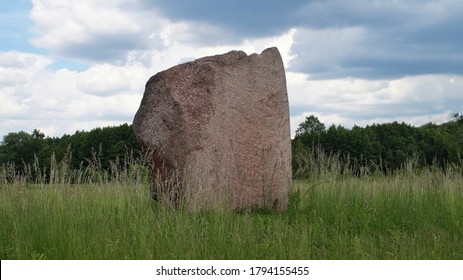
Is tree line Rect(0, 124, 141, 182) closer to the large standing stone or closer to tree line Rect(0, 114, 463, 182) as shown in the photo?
tree line Rect(0, 114, 463, 182)

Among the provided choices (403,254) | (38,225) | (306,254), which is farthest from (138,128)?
(403,254)

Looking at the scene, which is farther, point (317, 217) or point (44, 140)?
point (44, 140)

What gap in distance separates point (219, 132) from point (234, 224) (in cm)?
218

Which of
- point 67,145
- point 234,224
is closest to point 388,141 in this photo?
point 67,145

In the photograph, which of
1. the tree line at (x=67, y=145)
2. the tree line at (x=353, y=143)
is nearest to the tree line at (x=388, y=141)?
the tree line at (x=353, y=143)

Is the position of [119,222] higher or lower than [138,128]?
lower

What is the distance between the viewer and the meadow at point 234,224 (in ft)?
21.3

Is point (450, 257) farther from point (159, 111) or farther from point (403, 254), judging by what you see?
point (159, 111)

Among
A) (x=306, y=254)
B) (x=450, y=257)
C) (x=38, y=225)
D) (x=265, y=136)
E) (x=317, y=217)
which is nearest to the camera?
(x=306, y=254)

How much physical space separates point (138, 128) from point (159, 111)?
0.50m

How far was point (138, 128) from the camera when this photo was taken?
30.3ft

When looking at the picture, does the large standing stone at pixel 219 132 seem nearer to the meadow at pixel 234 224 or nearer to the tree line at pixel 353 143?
the meadow at pixel 234 224

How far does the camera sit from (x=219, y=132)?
9.12 m

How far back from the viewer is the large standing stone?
28.9ft
